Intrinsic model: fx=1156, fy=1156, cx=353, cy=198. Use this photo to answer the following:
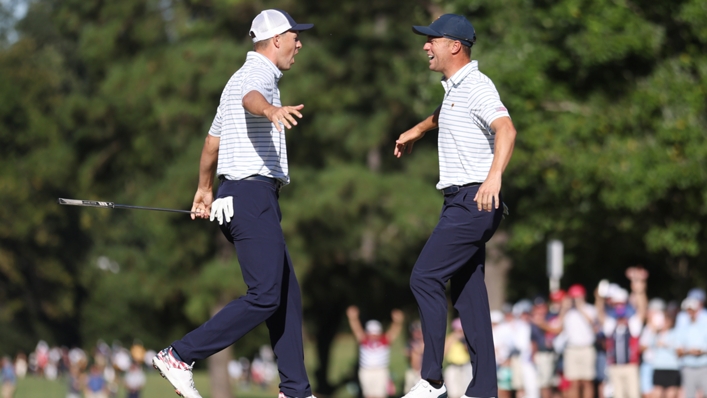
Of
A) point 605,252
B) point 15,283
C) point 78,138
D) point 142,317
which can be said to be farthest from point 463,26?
point 15,283

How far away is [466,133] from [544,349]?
11.5 meters

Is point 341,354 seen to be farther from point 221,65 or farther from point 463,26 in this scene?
point 463,26

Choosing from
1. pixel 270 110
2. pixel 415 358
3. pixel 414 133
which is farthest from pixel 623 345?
pixel 270 110

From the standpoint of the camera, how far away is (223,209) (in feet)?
22.5

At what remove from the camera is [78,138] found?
120 feet

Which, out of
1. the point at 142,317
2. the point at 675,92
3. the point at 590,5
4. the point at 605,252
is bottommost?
the point at 142,317

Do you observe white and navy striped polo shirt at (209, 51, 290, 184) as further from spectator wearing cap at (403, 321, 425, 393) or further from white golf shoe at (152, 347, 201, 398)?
spectator wearing cap at (403, 321, 425, 393)

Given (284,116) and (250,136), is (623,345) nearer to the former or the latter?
(250,136)

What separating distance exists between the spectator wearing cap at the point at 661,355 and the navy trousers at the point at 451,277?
29.1ft

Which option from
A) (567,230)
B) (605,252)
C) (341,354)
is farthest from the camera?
(341,354)

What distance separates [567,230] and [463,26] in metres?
18.2

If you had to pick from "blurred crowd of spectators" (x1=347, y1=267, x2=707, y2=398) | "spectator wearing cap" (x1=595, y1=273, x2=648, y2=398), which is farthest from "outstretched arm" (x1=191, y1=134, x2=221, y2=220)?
"spectator wearing cap" (x1=595, y1=273, x2=648, y2=398)

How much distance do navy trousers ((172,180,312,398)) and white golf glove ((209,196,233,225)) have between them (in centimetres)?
3

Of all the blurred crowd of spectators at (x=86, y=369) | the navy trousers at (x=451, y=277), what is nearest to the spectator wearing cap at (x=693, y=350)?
the blurred crowd of spectators at (x=86, y=369)
